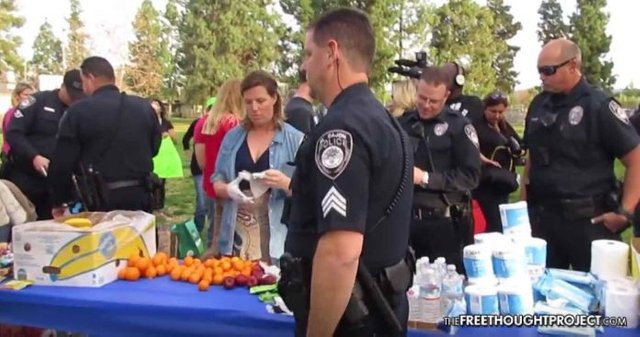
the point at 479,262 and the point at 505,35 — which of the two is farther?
the point at 505,35

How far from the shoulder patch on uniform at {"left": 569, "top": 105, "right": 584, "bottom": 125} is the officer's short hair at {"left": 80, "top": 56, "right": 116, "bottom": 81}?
9.28ft

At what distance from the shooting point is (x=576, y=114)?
316 centimetres

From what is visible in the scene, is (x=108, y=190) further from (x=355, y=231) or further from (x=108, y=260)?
(x=355, y=231)

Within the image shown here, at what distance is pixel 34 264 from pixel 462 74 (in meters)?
2.93

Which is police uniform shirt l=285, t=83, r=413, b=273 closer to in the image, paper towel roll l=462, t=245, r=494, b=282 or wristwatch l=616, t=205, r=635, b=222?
paper towel roll l=462, t=245, r=494, b=282

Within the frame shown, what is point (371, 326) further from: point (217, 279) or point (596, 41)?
point (596, 41)

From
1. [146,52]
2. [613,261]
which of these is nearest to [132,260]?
[613,261]

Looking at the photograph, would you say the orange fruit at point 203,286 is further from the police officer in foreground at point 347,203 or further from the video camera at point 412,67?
the video camera at point 412,67

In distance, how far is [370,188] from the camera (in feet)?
5.74

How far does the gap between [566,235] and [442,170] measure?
740 millimetres

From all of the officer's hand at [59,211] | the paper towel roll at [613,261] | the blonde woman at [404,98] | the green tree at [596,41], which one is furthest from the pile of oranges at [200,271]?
the green tree at [596,41]

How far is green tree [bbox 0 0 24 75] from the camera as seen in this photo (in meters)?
40.4

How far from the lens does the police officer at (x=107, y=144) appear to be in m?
3.77

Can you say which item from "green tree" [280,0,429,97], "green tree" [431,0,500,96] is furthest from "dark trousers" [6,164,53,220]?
"green tree" [431,0,500,96]
